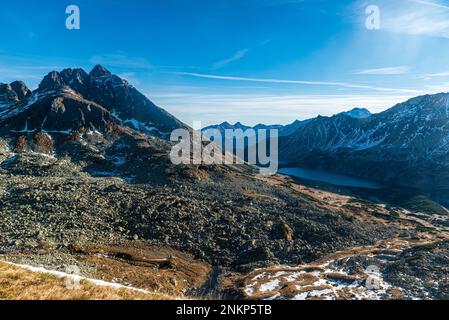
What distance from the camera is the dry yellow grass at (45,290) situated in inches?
525

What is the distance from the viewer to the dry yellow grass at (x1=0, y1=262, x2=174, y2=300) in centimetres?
1333

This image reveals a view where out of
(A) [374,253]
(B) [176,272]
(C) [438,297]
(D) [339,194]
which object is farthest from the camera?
(D) [339,194]

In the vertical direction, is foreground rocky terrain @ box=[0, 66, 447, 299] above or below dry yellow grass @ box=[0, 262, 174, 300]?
below

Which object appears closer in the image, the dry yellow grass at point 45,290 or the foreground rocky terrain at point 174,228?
the dry yellow grass at point 45,290

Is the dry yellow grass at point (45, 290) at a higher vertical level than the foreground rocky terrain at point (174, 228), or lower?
higher

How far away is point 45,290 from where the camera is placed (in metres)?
14.0

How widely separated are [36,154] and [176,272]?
104 metres

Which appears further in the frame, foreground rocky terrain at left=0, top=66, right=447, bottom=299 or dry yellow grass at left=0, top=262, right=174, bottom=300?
foreground rocky terrain at left=0, top=66, right=447, bottom=299

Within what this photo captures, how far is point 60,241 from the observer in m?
48.5

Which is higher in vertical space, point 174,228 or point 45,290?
point 45,290

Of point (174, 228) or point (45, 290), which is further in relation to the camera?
point (174, 228)
